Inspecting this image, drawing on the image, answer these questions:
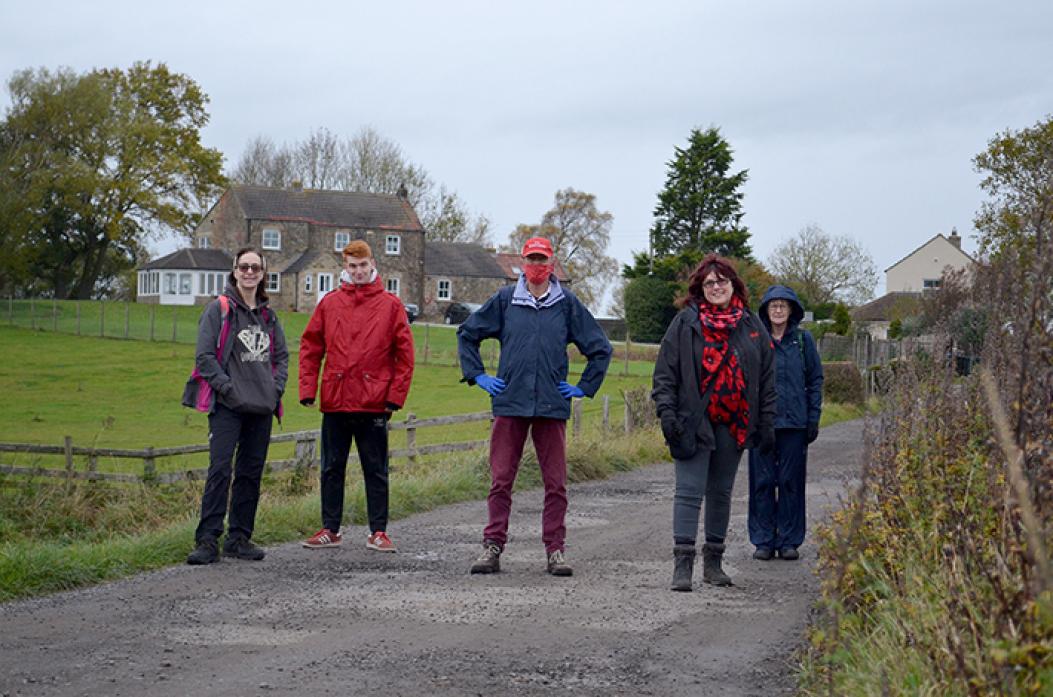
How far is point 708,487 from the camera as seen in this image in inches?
346

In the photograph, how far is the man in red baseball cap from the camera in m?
9.23

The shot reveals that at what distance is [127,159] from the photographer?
74.5 metres

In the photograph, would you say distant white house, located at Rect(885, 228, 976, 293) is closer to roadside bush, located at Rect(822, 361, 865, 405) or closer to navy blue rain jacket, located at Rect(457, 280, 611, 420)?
roadside bush, located at Rect(822, 361, 865, 405)

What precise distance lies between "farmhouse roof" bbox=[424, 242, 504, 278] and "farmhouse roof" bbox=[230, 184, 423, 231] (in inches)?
206

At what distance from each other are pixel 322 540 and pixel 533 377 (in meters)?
2.17

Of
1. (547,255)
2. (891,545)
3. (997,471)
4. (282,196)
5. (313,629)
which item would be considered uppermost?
(282,196)

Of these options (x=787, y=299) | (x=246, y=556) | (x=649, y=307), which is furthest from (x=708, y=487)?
(x=649, y=307)

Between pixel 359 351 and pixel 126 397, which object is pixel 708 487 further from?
pixel 126 397

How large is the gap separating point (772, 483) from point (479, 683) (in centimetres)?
498

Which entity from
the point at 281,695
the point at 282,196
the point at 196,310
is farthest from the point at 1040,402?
the point at 282,196

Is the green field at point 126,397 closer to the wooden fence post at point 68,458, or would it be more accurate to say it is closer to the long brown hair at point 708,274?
the wooden fence post at point 68,458

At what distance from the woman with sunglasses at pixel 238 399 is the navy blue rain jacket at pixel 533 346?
1502 mm

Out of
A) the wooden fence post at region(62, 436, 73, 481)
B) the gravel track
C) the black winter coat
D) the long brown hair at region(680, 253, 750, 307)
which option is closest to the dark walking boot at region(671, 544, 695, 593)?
the gravel track

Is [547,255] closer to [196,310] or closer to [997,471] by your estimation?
[997,471]
